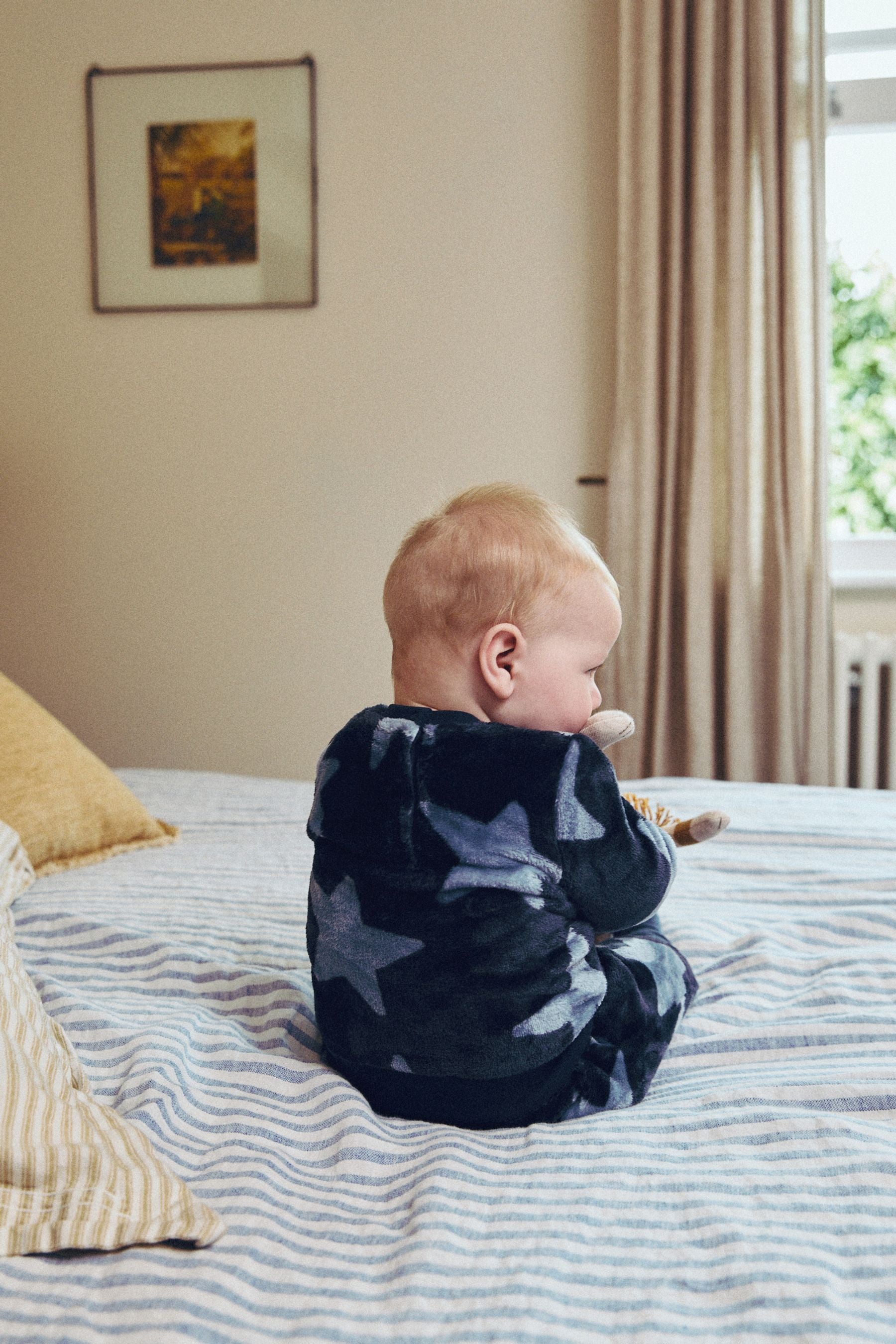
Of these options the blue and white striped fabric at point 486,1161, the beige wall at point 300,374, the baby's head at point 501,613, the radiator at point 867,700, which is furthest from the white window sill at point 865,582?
the baby's head at point 501,613

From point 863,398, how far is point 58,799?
2.32 meters

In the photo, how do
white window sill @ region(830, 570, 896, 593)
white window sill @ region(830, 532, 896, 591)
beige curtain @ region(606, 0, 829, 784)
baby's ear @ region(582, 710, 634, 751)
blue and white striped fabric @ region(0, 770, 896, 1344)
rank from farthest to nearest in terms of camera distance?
white window sill @ region(830, 532, 896, 591) → white window sill @ region(830, 570, 896, 593) → beige curtain @ region(606, 0, 829, 784) → baby's ear @ region(582, 710, 634, 751) → blue and white striped fabric @ region(0, 770, 896, 1344)

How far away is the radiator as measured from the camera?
2.59 meters

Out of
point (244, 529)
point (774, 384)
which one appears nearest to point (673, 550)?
point (774, 384)

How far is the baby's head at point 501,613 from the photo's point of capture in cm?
91

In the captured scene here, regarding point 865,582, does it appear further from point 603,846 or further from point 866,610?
point 603,846

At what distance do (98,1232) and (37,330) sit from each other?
2774mm

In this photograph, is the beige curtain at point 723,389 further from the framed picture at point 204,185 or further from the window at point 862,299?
the framed picture at point 204,185

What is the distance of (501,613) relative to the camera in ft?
2.99

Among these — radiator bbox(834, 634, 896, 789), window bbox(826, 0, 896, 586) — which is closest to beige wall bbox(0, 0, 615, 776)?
window bbox(826, 0, 896, 586)

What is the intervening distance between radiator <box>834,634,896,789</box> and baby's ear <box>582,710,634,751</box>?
1.82 metres

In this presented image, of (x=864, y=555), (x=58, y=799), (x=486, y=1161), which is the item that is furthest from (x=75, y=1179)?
(x=864, y=555)

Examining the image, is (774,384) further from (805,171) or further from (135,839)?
(135,839)

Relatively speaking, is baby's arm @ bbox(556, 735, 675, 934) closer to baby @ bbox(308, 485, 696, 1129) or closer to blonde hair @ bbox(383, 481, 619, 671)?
baby @ bbox(308, 485, 696, 1129)
